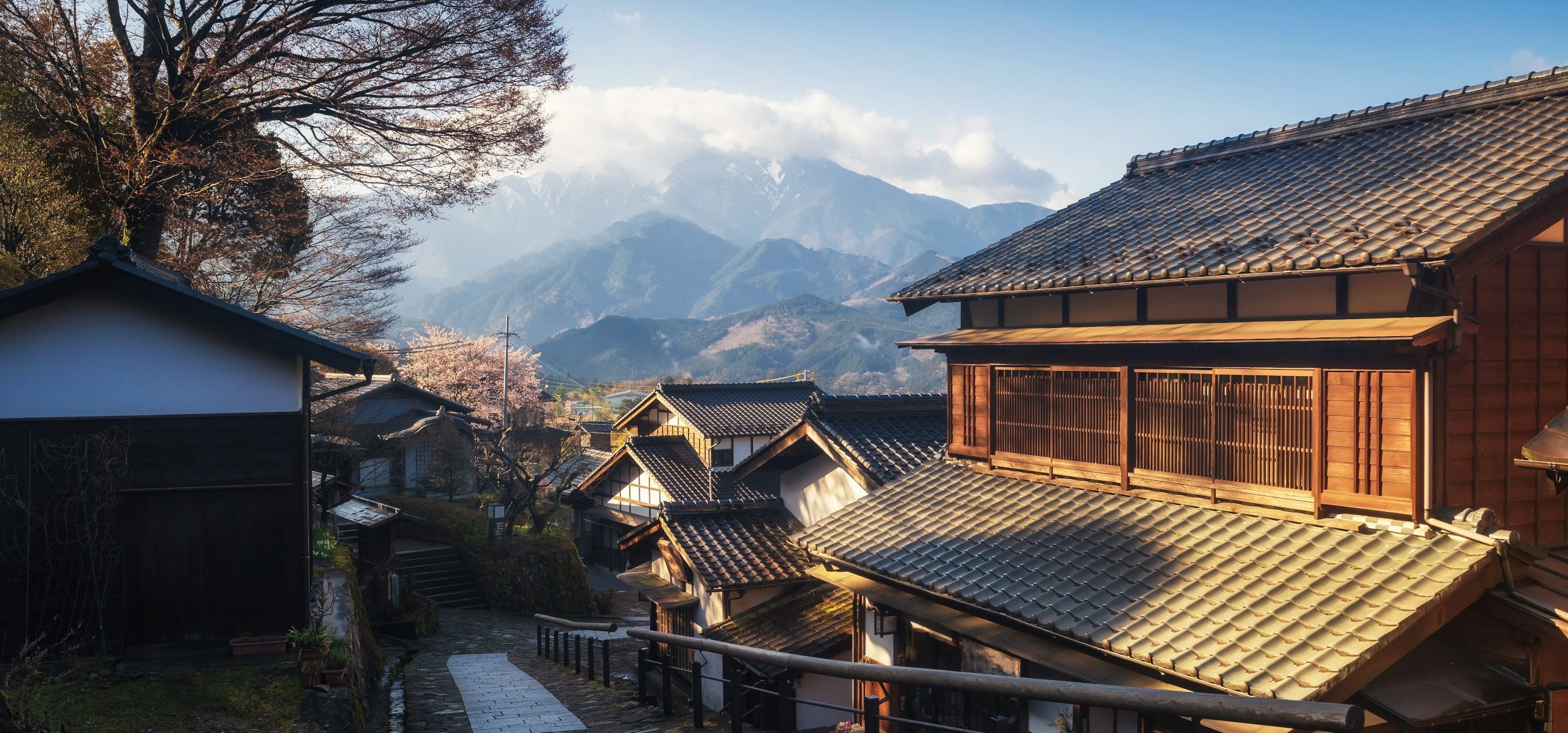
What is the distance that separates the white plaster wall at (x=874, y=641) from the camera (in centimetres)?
1113

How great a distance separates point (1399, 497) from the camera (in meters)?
6.91

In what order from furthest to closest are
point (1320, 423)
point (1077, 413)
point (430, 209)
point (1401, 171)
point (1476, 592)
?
point (430, 209) < point (1077, 413) < point (1401, 171) < point (1320, 423) < point (1476, 592)

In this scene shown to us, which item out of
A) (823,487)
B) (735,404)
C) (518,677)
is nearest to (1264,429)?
(823,487)

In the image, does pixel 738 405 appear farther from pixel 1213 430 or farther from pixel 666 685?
pixel 1213 430

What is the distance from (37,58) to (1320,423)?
18.3m

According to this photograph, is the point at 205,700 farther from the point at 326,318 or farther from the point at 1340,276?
the point at 326,318

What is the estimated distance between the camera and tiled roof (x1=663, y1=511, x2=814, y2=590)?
14.8 m

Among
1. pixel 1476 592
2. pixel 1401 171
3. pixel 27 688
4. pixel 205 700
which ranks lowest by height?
pixel 205 700

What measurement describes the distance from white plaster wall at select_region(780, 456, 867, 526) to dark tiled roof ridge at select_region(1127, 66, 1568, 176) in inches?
266

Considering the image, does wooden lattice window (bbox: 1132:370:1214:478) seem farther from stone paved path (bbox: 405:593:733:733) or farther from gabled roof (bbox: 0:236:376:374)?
gabled roof (bbox: 0:236:376:374)

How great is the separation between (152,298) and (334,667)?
4.77 metres

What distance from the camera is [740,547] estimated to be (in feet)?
52.3

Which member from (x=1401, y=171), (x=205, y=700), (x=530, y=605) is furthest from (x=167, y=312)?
(x=530, y=605)

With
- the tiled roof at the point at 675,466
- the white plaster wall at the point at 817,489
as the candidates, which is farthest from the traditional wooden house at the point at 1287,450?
the tiled roof at the point at 675,466
